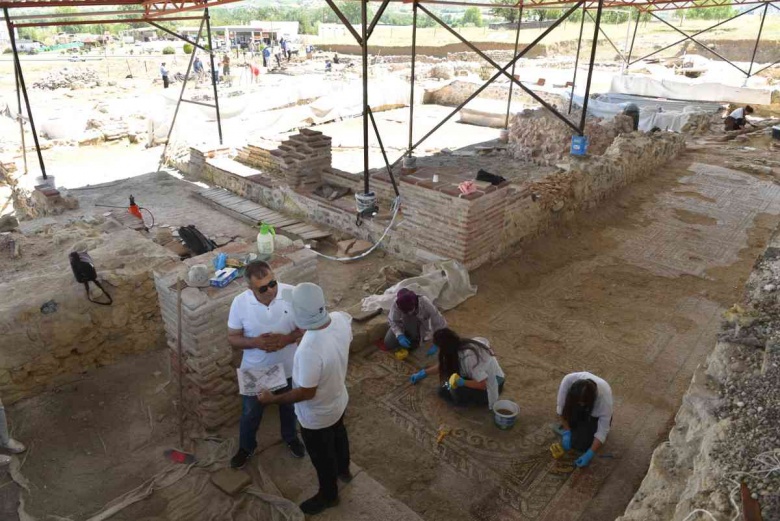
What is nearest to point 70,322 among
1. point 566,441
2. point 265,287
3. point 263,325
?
point 263,325

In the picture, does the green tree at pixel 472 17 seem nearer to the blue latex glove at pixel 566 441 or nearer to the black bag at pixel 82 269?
the black bag at pixel 82 269

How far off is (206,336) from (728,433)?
3167 millimetres

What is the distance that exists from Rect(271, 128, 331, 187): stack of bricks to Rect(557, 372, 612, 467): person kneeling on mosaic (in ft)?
21.0

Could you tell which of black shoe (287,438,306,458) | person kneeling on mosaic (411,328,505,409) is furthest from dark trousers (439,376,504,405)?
black shoe (287,438,306,458)

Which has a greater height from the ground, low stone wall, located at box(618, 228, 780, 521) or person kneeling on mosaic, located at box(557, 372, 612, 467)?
low stone wall, located at box(618, 228, 780, 521)

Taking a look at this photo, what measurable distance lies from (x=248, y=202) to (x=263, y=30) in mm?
34241

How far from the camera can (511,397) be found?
14.6 ft

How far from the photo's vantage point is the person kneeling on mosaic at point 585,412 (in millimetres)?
3518

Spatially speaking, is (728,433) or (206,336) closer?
(728,433)

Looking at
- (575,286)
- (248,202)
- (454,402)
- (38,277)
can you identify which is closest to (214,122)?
(248,202)

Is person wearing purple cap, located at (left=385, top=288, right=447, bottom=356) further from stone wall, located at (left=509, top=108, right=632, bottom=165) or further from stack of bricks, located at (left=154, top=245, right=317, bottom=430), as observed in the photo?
stone wall, located at (left=509, top=108, right=632, bottom=165)

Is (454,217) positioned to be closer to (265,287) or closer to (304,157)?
(265,287)

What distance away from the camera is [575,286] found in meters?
6.35

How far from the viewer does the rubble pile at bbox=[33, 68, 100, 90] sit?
2406cm
